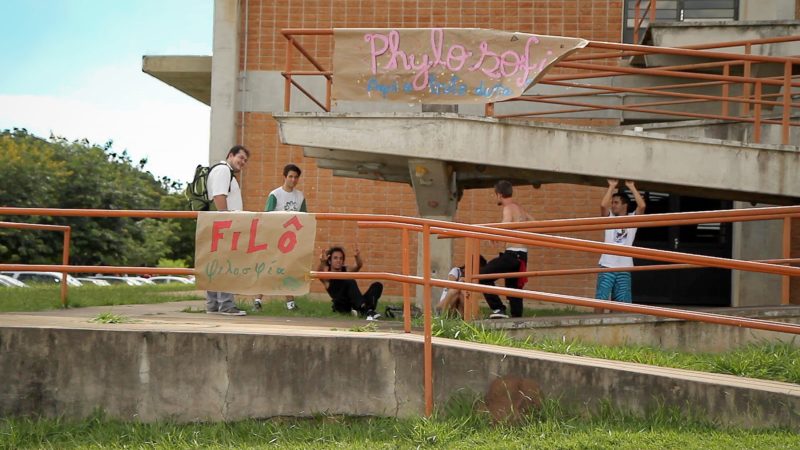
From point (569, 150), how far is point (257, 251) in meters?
3.95

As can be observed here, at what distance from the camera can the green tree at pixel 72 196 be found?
123ft

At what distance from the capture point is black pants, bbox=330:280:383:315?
33.4 feet

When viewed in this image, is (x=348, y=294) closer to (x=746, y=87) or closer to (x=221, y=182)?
(x=221, y=182)

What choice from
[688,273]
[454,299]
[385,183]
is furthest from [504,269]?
[688,273]

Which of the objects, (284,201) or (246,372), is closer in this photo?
(246,372)

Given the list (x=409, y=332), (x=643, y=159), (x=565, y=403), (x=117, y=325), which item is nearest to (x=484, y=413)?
(x=565, y=403)

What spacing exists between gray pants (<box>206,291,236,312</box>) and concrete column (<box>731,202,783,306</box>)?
26.5 feet

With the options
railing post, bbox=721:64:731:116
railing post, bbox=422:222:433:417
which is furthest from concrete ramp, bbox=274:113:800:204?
railing post, bbox=422:222:433:417

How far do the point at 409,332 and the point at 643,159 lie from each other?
4.08 metres

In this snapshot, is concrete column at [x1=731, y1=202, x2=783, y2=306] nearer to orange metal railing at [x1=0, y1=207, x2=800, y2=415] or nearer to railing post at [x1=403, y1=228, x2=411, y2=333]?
orange metal railing at [x1=0, y1=207, x2=800, y2=415]

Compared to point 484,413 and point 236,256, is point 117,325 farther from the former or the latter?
point 484,413

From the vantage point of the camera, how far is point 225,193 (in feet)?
31.0

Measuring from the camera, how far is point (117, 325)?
7680 millimetres

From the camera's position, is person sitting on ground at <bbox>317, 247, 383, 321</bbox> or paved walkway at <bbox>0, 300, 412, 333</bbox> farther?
person sitting on ground at <bbox>317, 247, 383, 321</bbox>
